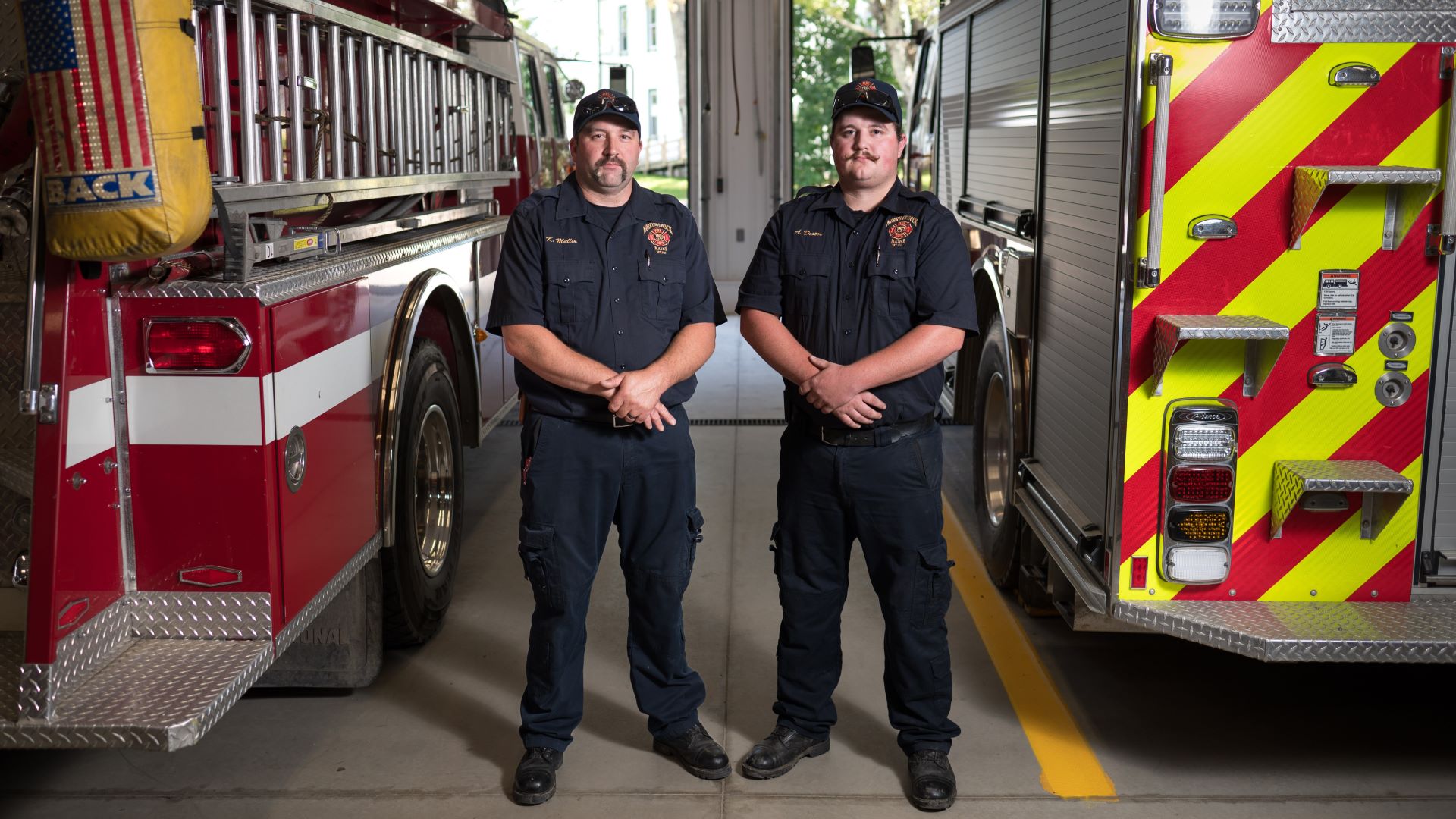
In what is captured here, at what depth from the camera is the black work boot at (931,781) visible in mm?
3416

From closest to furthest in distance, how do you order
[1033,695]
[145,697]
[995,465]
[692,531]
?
[145,697] → [692,531] → [1033,695] → [995,465]

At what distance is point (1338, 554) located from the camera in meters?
3.30

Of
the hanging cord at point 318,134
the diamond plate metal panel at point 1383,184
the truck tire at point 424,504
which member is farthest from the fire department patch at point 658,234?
the diamond plate metal panel at point 1383,184

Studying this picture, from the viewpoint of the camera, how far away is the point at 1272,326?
3021 mm

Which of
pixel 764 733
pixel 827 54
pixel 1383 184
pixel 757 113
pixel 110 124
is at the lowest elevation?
pixel 764 733

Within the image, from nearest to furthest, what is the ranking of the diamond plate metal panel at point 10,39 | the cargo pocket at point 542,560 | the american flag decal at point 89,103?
1. the american flag decal at point 89,103
2. the diamond plate metal panel at point 10,39
3. the cargo pocket at point 542,560

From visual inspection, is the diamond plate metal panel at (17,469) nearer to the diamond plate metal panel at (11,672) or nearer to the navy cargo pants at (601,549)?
the diamond plate metal panel at (11,672)

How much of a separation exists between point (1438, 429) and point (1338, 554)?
1.29ft

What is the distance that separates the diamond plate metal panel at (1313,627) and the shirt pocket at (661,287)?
55.5 inches

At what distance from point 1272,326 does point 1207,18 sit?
2.41 feet

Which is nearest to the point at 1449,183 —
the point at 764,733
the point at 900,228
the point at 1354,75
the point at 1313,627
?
the point at 1354,75

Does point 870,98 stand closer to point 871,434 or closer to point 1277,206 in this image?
point 871,434

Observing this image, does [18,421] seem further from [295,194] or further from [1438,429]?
[1438,429]

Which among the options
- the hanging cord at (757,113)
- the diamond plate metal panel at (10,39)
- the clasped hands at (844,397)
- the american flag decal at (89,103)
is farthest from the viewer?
the hanging cord at (757,113)
